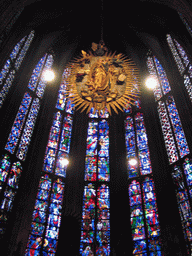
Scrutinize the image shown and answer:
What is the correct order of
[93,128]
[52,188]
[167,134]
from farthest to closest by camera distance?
→ [93,128] → [167,134] → [52,188]

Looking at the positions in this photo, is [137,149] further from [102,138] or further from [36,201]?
[36,201]

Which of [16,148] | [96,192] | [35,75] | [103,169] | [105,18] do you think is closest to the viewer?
[16,148]

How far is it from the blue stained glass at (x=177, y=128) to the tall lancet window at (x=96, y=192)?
2.57 metres

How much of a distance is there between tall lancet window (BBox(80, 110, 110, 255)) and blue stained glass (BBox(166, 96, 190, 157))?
2566 mm

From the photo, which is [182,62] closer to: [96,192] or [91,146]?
[91,146]

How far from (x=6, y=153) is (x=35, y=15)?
220 inches

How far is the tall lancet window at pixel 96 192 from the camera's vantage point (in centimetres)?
842

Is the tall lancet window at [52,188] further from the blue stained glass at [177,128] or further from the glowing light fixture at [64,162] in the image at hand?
the blue stained glass at [177,128]

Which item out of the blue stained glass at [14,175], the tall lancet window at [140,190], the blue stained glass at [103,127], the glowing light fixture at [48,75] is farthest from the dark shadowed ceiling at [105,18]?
the blue stained glass at [14,175]

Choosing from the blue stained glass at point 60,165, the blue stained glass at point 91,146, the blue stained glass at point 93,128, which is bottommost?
the blue stained glass at point 60,165

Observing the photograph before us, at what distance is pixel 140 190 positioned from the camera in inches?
367

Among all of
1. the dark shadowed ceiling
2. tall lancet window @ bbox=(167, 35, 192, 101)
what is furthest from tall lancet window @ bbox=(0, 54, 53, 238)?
tall lancet window @ bbox=(167, 35, 192, 101)

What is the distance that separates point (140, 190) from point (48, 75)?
5915mm

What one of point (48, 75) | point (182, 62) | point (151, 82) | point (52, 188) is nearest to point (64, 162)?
point (52, 188)
